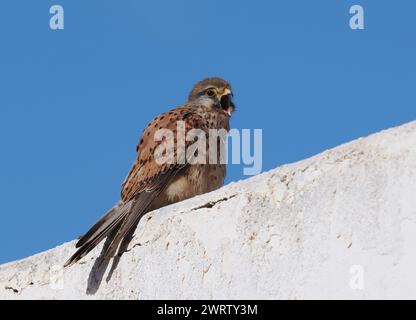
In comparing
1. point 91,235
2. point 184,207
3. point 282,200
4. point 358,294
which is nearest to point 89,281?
point 91,235

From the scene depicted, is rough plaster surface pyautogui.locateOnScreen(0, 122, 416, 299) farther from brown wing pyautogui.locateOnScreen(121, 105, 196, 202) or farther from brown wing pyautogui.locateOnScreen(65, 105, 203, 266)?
brown wing pyautogui.locateOnScreen(121, 105, 196, 202)

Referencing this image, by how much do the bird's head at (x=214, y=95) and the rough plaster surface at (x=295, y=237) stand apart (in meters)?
1.83

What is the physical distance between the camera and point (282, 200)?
12.1 ft

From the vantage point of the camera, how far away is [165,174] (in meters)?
5.31

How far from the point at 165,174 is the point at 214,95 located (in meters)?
1.08

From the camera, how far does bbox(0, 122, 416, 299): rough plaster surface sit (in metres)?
3.23

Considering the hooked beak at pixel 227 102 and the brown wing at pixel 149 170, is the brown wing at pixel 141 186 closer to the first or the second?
the brown wing at pixel 149 170

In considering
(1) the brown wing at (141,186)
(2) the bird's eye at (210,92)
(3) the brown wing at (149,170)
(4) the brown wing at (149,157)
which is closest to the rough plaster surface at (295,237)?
(1) the brown wing at (141,186)

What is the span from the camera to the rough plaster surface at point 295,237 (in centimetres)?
323

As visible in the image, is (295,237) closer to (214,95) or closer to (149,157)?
(149,157)

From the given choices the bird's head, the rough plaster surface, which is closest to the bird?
the bird's head

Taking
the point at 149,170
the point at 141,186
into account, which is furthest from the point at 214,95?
the point at 141,186
